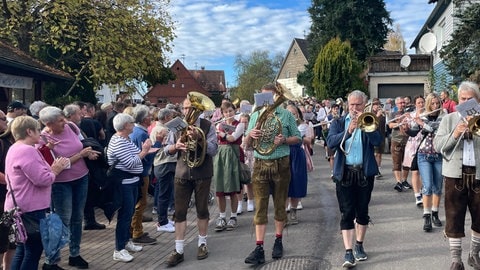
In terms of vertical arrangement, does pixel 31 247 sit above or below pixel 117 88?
below

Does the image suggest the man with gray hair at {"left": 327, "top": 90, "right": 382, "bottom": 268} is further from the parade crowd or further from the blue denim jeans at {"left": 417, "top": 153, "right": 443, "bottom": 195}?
the blue denim jeans at {"left": 417, "top": 153, "right": 443, "bottom": 195}

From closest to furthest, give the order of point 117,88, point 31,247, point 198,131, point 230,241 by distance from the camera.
A: 1. point 31,247
2. point 198,131
3. point 230,241
4. point 117,88

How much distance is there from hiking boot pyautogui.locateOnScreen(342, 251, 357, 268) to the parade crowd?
0.01m

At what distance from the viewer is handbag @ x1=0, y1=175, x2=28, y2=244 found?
450 centimetres

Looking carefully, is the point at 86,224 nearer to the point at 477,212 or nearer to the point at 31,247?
the point at 31,247

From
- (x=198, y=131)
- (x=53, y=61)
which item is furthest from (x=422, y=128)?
(x=53, y=61)

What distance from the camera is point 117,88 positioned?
68.4ft

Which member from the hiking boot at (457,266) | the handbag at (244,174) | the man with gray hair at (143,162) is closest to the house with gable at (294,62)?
the handbag at (244,174)

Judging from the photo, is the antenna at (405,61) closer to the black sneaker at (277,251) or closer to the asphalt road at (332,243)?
the asphalt road at (332,243)

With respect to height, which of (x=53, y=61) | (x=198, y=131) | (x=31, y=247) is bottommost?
(x=31, y=247)

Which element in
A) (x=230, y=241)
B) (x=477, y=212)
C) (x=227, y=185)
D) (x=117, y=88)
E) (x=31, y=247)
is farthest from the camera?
(x=117, y=88)

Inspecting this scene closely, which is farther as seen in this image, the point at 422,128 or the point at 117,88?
the point at 117,88

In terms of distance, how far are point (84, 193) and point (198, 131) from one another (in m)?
1.60

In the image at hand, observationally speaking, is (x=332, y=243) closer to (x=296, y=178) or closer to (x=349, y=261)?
(x=349, y=261)
